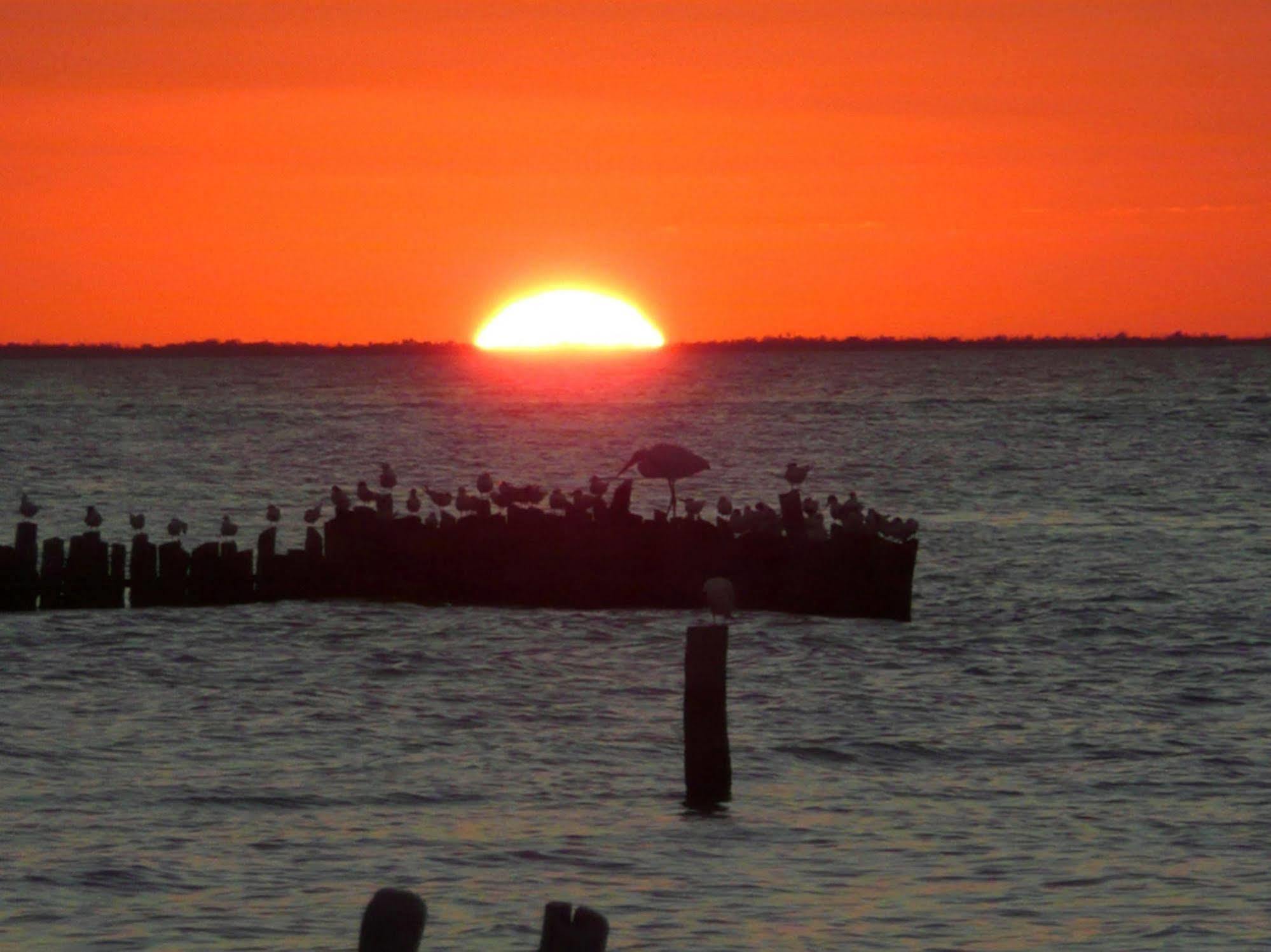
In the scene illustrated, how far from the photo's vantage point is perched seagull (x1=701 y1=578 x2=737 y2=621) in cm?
2330

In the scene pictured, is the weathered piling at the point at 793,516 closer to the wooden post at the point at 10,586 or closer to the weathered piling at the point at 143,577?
the weathered piling at the point at 143,577

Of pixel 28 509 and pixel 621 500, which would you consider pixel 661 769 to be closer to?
pixel 621 500

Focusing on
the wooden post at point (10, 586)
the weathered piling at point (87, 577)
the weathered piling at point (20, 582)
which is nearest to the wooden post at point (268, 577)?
the weathered piling at point (87, 577)

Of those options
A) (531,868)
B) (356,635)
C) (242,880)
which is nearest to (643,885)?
(531,868)

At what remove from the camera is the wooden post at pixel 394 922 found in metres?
8.19

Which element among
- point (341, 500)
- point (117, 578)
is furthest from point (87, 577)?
point (341, 500)

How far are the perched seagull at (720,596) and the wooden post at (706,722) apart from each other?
5984 millimetres

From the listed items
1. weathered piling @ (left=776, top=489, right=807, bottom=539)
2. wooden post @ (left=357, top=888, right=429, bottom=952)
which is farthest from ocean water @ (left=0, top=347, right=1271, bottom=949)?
wooden post @ (left=357, top=888, right=429, bottom=952)

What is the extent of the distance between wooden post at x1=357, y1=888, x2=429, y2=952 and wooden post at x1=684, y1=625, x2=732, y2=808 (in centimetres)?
822

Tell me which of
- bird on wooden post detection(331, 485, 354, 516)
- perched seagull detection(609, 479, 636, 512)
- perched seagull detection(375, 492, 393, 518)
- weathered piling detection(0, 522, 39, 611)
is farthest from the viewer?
bird on wooden post detection(331, 485, 354, 516)

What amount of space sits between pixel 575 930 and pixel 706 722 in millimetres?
8619

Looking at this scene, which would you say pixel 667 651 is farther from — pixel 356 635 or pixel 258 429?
pixel 258 429

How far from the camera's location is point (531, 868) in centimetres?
1495

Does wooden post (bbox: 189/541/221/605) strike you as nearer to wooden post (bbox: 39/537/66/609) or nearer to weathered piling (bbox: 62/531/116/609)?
weathered piling (bbox: 62/531/116/609)
